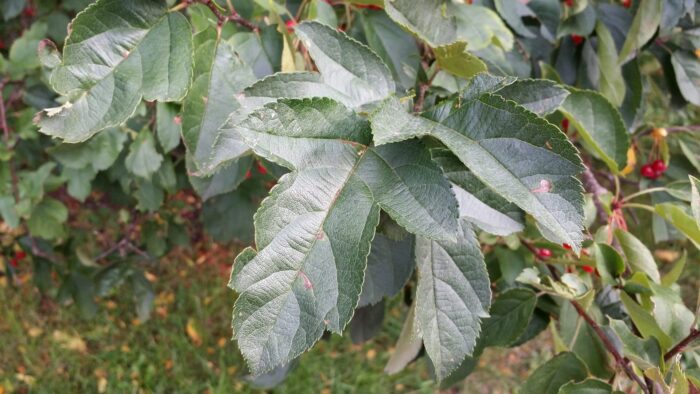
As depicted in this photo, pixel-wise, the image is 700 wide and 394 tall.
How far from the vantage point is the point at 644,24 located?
1.03m

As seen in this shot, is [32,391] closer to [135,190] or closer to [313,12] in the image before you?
[135,190]

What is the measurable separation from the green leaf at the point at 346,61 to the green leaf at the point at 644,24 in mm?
605

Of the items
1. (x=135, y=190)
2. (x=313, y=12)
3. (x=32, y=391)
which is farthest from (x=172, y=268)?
(x=313, y=12)

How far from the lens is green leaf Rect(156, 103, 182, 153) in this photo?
3.23 ft

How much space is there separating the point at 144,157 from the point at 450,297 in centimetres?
84

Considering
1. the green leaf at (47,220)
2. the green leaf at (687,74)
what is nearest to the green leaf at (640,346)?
the green leaf at (687,74)

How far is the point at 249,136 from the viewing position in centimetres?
54

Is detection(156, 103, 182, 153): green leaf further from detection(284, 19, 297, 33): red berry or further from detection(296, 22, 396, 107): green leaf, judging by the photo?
detection(296, 22, 396, 107): green leaf

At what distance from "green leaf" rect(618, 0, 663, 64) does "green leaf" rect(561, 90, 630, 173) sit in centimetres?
21

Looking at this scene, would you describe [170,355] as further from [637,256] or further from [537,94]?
[537,94]

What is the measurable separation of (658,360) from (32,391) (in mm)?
2392

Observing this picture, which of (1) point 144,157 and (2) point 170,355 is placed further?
(2) point 170,355

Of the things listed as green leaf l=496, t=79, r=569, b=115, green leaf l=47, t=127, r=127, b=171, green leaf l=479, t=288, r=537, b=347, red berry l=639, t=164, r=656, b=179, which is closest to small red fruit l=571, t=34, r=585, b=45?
red berry l=639, t=164, r=656, b=179

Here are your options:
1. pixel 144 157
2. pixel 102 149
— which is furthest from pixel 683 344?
pixel 102 149
